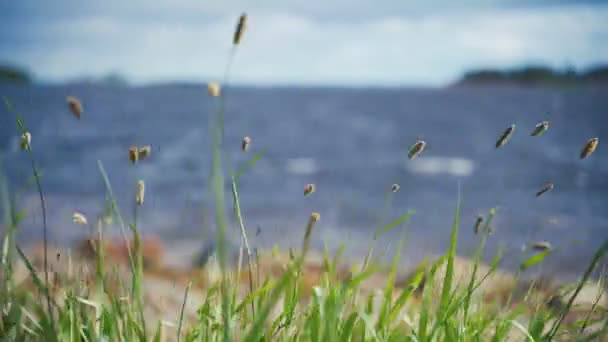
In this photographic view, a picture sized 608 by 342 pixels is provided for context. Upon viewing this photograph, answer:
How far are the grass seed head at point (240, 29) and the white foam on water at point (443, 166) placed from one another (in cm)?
2510

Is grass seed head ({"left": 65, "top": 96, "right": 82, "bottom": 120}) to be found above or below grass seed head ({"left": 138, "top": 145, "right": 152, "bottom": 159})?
above

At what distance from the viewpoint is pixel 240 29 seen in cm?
126

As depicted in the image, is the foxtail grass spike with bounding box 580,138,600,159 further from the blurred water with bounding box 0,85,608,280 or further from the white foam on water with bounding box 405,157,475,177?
the white foam on water with bounding box 405,157,475,177

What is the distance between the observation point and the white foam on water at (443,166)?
2706cm

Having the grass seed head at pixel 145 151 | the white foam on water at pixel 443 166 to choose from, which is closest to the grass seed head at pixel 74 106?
the grass seed head at pixel 145 151

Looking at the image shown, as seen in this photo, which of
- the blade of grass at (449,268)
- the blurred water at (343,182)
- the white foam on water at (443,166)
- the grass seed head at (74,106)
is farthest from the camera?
the white foam on water at (443,166)

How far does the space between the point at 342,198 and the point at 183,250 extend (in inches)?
347

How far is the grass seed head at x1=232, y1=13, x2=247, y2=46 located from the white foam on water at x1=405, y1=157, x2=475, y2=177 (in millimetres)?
Answer: 25097

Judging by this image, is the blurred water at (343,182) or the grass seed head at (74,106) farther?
the blurred water at (343,182)

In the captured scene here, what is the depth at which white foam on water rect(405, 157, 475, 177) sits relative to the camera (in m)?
27.1

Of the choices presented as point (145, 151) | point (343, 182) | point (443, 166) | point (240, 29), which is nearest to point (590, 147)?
point (240, 29)

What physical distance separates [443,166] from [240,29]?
96.7 ft

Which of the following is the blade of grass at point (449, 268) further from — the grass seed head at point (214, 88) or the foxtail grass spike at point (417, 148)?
the grass seed head at point (214, 88)

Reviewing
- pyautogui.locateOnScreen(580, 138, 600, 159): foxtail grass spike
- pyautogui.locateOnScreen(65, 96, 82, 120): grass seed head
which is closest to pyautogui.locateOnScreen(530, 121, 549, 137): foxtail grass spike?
pyautogui.locateOnScreen(580, 138, 600, 159): foxtail grass spike
